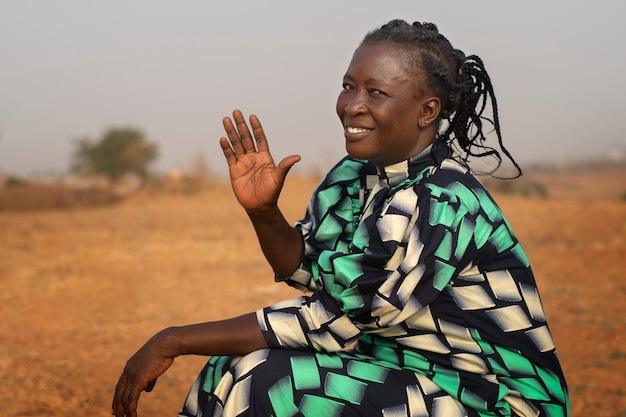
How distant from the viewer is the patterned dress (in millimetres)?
1986

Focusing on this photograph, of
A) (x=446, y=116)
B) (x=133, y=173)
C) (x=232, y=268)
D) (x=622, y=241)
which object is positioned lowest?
(x=622, y=241)

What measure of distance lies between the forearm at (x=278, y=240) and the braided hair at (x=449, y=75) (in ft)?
1.93

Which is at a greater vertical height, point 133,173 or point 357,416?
point 133,173

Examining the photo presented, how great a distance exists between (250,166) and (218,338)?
1.76 ft

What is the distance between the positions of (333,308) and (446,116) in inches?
29.0

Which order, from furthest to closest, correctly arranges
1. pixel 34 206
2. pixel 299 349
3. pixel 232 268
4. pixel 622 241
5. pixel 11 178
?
1. pixel 11 178
2. pixel 34 206
3. pixel 622 241
4. pixel 232 268
5. pixel 299 349

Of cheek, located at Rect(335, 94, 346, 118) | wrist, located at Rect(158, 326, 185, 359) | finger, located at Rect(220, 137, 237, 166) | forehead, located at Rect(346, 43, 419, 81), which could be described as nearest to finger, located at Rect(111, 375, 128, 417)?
wrist, located at Rect(158, 326, 185, 359)

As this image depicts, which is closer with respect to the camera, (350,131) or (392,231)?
(392,231)

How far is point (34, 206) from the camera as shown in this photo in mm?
16203

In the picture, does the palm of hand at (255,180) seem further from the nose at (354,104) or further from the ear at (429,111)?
the ear at (429,111)

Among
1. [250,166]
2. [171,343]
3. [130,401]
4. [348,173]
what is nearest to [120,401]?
[130,401]

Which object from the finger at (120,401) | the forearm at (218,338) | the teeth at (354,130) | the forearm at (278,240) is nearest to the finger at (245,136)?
the forearm at (278,240)

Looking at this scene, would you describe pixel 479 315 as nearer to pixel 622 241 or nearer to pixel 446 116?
pixel 446 116

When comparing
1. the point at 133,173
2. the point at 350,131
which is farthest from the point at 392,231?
the point at 133,173
